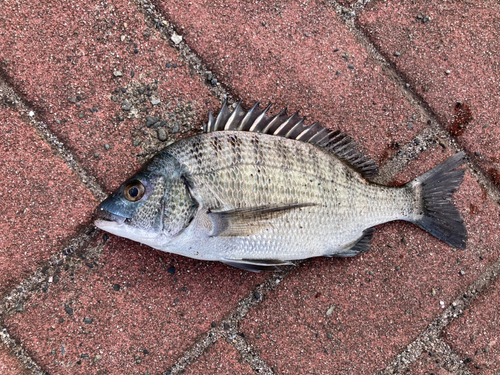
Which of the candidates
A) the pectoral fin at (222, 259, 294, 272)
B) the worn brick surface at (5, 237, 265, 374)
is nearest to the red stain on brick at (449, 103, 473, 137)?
the pectoral fin at (222, 259, 294, 272)

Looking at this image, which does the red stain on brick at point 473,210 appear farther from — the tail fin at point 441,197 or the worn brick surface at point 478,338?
the worn brick surface at point 478,338

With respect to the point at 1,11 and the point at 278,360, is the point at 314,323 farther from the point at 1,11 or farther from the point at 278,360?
the point at 1,11

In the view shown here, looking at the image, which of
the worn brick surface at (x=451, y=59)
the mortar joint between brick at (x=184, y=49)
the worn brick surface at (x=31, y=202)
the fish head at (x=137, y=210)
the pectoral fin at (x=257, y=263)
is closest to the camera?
the fish head at (x=137, y=210)

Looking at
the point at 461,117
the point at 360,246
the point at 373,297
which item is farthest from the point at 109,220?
the point at 461,117

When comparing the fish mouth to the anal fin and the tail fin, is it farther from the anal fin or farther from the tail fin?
the tail fin

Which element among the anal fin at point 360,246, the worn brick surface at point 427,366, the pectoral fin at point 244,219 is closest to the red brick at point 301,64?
the anal fin at point 360,246

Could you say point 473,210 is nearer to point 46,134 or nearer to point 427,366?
point 427,366
